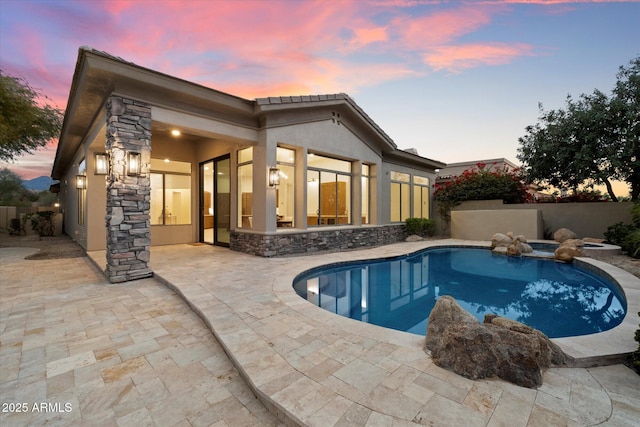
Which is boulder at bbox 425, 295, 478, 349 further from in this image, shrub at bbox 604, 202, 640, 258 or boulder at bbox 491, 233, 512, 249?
boulder at bbox 491, 233, 512, 249

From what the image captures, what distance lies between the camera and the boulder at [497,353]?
6.89 feet

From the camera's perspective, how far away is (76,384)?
2.25 m

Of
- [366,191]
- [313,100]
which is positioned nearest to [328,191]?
[366,191]

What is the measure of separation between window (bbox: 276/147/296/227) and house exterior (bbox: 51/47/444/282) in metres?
0.03

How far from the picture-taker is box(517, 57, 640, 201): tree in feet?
30.8

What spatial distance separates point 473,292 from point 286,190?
5.56 meters

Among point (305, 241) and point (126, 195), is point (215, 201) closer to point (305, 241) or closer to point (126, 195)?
point (305, 241)

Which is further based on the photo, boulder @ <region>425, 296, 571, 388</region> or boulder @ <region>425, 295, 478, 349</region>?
boulder @ <region>425, 295, 478, 349</region>

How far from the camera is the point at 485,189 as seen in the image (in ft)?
43.1

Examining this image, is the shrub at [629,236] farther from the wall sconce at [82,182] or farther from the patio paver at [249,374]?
the wall sconce at [82,182]

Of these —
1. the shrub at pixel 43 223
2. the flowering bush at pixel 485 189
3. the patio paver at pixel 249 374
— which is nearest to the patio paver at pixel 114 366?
the patio paver at pixel 249 374

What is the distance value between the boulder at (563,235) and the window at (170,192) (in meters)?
14.2

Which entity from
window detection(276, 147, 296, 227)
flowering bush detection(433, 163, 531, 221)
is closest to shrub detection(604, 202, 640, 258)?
flowering bush detection(433, 163, 531, 221)

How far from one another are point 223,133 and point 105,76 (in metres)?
2.52
